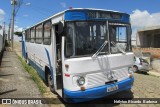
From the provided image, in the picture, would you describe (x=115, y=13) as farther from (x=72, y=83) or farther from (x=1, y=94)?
(x=1, y=94)

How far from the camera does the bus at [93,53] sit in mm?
6438

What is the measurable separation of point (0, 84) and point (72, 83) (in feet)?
14.3

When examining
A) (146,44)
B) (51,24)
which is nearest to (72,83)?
(51,24)

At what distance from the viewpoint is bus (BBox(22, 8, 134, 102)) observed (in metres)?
6.44

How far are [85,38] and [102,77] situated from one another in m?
1.30

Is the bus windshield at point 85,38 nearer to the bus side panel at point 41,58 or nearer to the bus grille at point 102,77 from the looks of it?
the bus grille at point 102,77

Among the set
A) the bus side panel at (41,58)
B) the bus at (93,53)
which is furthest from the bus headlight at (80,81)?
the bus side panel at (41,58)

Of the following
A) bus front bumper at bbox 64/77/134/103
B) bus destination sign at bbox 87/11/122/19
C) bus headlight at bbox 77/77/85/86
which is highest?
bus destination sign at bbox 87/11/122/19

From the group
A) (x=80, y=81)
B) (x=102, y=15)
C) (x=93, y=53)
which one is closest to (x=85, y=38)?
(x=93, y=53)

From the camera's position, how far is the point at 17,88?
29.6 feet

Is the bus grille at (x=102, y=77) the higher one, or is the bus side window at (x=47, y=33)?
the bus side window at (x=47, y=33)

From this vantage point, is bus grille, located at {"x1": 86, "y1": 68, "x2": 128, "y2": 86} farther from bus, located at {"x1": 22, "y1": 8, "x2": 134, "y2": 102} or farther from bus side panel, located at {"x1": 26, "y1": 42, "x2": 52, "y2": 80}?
bus side panel, located at {"x1": 26, "y1": 42, "x2": 52, "y2": 80}

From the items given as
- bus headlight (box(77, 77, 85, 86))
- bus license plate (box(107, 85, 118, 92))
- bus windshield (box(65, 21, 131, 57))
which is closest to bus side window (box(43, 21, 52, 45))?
bus windshield (box(65, 21, 131, 57))

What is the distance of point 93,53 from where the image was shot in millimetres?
6727
